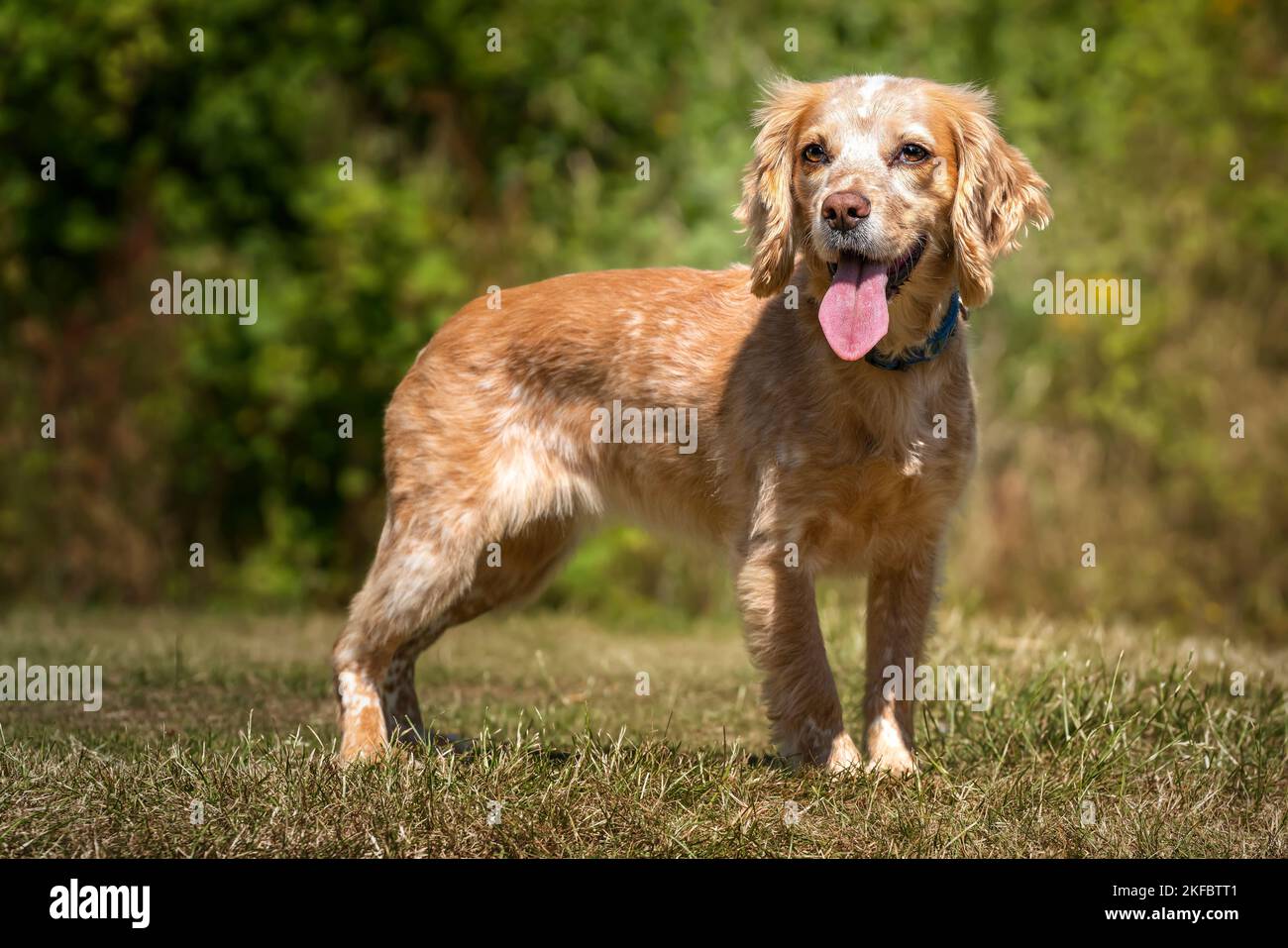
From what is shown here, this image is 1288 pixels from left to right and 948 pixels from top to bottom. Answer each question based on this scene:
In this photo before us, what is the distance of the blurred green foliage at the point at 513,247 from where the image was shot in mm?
9273

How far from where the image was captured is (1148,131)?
10.3 m

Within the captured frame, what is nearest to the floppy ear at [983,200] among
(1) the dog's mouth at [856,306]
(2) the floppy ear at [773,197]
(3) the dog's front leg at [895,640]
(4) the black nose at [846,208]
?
(1) the dog's mouth at [856,306]

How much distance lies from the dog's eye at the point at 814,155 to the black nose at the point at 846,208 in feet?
0.96

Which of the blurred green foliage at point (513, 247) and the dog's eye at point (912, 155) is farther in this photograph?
the blurred green foliage at point (513, 247)

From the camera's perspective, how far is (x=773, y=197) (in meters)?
4.73

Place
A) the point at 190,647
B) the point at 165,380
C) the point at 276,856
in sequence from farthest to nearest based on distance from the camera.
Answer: the point at 165,380, the point at 190,647, the point at 276,856

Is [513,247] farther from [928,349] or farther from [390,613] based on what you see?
[928,349]

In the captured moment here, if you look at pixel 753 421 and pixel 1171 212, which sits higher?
pixel 1171 212

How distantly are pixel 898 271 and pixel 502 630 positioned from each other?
14.9 ft

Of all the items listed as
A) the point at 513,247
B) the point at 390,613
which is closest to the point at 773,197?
the point at 390,613

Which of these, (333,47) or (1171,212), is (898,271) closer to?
(1171,212)

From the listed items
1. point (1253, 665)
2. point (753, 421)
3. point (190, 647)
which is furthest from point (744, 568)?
point (190, 647)

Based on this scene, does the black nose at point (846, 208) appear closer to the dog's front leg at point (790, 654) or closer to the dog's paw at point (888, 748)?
the dog's front leg at point (790, 654)

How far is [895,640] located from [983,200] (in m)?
1.37
